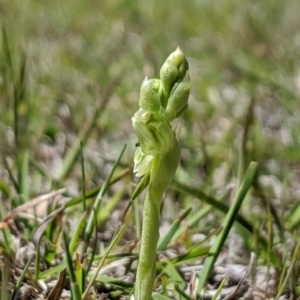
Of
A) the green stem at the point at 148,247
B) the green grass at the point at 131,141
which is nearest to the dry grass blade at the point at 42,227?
the green grass at the point at 131,141

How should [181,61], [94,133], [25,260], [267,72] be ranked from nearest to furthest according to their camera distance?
[181,61] < [25,260] < [94,133] < [267,72]

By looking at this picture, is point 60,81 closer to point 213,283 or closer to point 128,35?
point 128,35

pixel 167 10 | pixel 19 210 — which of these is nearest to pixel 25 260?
pixel 19 210

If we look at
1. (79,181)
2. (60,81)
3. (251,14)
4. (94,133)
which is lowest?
(79,181)

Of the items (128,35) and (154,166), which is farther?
(128,35)

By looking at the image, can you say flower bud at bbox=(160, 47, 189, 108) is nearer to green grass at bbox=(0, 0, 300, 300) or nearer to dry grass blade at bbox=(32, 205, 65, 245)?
green grass at bbox=(0, 0, 300, 300)

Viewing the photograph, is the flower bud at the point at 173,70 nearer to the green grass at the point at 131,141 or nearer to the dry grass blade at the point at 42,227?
the green grass at the point at 131,141

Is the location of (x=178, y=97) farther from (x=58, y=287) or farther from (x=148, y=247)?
(x=58, y=287)
